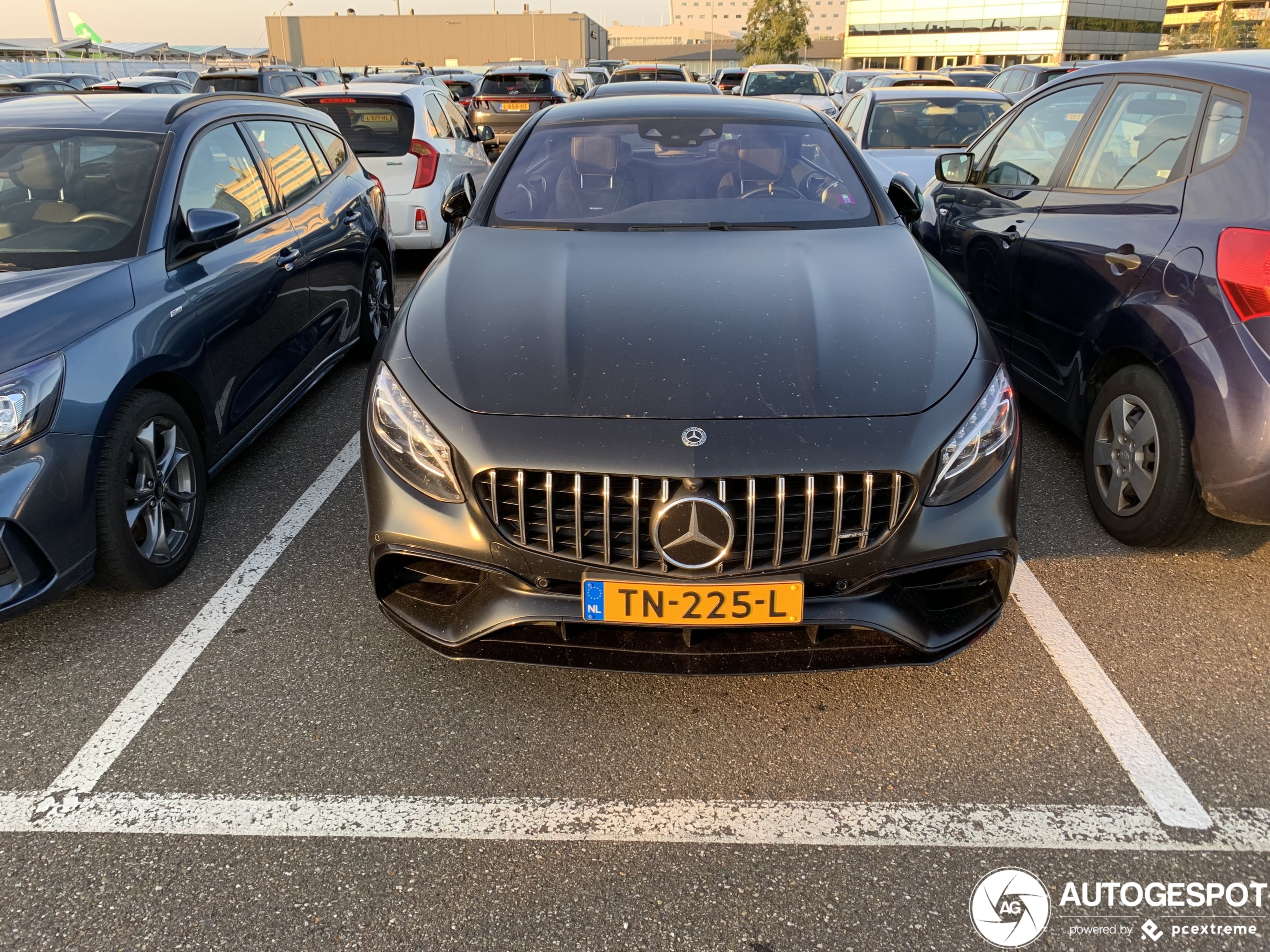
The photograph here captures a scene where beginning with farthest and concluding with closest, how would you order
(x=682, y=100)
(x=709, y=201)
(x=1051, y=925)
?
(x=682, y=100), (x=709, y=201), (x=1051, y=925)

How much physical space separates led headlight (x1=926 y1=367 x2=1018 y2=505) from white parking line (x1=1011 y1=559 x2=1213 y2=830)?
802mm

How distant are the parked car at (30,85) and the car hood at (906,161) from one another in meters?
11.1

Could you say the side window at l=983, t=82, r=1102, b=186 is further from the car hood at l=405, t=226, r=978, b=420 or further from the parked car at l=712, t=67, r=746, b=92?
the parked car at l=712, t=67, r=746, b=92

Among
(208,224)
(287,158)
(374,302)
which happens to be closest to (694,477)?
(208,224)

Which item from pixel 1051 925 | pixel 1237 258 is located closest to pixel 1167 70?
pixel 1237 258

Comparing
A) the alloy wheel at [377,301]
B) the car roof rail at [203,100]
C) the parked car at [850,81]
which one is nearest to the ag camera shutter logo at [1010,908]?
the car roof rail at [203,100]

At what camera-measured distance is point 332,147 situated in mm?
5500

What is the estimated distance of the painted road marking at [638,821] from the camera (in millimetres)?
2229

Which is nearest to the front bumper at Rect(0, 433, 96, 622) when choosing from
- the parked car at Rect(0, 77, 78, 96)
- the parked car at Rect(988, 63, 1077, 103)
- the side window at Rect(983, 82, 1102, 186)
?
the side window at Rect(983, 82, 1102, 186)

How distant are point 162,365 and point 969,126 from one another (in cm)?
861

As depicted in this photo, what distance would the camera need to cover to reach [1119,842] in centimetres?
221

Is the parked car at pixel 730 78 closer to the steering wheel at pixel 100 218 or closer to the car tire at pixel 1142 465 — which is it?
the car tire at pixel 1142 465

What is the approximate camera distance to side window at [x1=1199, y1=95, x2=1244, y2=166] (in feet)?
10.5

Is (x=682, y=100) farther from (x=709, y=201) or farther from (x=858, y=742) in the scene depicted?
(x=858, y=742)
